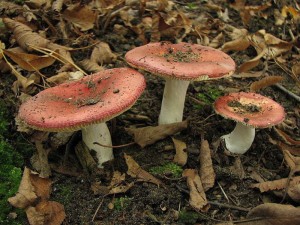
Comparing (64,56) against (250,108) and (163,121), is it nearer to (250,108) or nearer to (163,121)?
(163,121)

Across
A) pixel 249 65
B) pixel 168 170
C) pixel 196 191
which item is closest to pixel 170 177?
pixel 168 170

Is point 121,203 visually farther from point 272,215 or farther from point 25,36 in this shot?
point 25,36

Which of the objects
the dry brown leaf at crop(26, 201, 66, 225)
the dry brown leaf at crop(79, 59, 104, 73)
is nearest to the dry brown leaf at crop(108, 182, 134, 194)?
the dry brown leaf at crop(26, 201, 66, 225)

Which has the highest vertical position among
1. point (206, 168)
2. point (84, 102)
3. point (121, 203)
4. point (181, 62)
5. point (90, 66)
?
point (181, 62)

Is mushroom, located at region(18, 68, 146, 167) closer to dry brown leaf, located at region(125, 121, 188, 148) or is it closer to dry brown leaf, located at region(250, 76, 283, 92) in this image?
dry brown leaf, located at region(125, 121, 188, 148)

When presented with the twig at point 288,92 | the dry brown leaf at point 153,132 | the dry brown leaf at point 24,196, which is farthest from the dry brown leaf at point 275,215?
the twig at point 288,92

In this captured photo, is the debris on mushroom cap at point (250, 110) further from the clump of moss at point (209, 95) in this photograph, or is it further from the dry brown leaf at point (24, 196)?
the dry brown leaf at point (24, 196)
